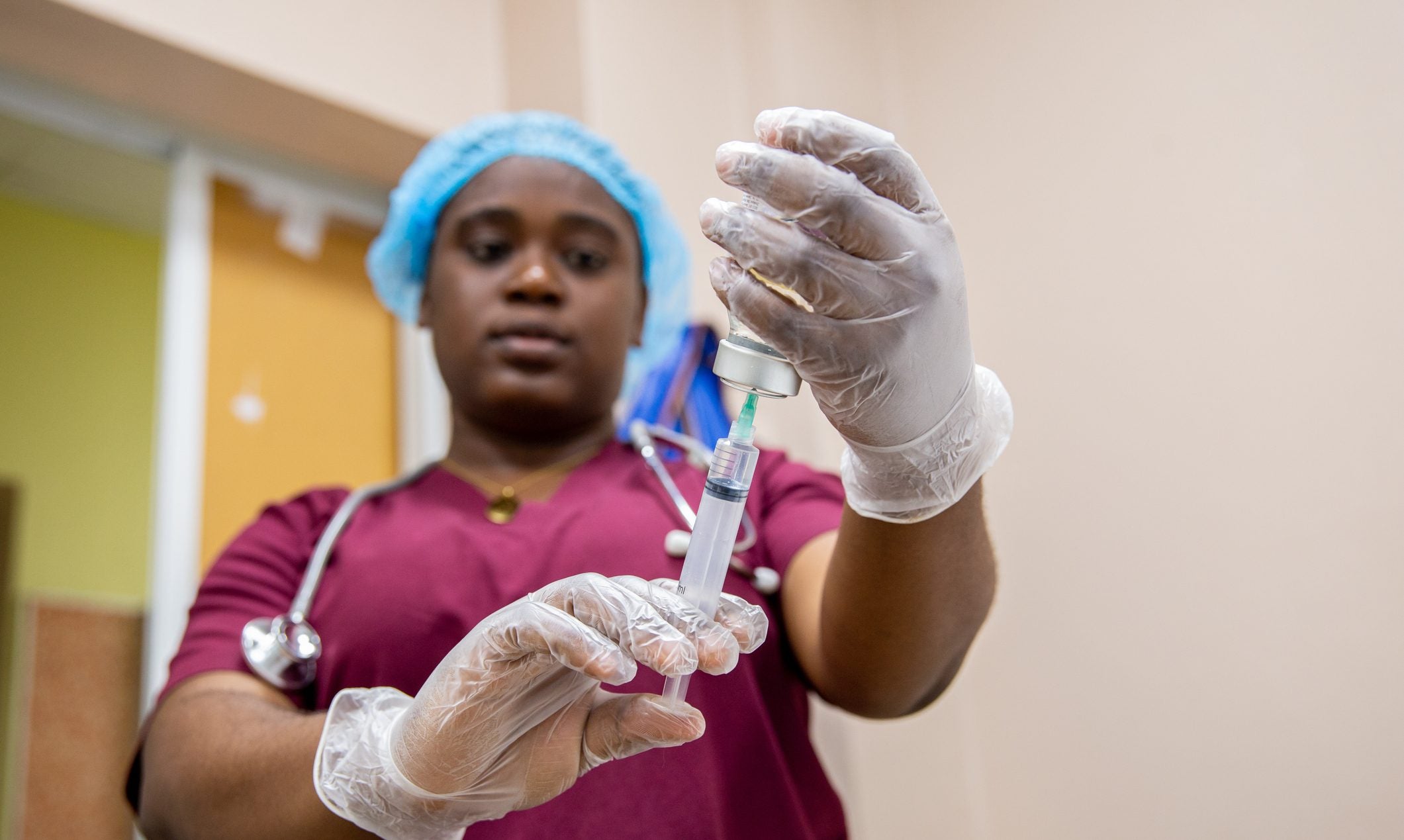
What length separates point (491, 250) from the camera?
3.57 feet

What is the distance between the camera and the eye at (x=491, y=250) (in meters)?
1.08

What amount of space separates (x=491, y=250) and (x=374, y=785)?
59cm

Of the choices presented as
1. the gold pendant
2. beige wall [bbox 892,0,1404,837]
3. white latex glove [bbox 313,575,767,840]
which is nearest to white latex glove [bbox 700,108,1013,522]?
white latex glove [bbox 313,575,767,840]

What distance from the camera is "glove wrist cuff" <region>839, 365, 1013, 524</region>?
0.66 meters

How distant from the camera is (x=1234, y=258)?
4.40 ft

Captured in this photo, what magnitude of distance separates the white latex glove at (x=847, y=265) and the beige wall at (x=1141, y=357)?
33.3 inches

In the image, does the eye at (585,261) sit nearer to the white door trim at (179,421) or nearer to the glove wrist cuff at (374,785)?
the glove wrist cuff at (374,785)

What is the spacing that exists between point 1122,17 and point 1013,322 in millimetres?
459

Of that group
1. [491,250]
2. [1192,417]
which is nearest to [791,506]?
[491,250]

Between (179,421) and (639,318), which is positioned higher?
(639,318)

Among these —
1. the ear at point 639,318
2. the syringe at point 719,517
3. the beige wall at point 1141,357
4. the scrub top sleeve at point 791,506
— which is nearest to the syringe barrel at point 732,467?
the syringe at point 719,517

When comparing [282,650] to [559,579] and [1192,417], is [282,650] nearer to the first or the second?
[559,579]

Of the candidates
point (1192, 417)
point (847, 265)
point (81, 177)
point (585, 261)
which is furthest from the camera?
point (81, 177)

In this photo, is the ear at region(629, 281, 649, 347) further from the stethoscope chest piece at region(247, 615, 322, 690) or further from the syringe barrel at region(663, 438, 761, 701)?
the syringe barrel at region(663, 438, 761, 701)
